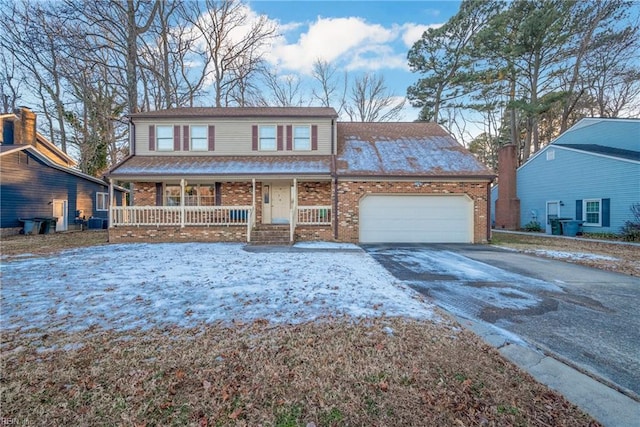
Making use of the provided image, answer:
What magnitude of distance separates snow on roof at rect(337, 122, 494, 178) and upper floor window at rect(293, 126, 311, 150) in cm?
158

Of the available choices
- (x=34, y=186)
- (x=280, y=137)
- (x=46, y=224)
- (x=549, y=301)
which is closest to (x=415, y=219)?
(x=549, y=301)

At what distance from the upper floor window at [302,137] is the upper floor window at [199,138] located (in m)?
4.17

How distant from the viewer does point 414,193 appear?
11.1 metres

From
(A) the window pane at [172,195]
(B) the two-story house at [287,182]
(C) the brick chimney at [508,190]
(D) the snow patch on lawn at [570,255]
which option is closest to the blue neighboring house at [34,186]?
(B) the two-story house at [287,182]

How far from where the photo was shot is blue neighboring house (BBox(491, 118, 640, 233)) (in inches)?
495

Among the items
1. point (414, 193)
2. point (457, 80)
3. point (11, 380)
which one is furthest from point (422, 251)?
point (457, 80)

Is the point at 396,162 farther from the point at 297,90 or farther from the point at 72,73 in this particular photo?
the point at 72,73

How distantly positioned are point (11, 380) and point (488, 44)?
2529 cm

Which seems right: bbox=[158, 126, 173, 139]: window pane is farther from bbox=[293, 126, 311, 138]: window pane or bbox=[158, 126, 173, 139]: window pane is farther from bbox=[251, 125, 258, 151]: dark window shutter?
bbox=[293, 126, 311, 138]: window pane

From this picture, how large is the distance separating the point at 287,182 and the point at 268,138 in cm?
236

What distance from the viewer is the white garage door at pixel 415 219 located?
36.9 feet

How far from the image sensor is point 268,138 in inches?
512

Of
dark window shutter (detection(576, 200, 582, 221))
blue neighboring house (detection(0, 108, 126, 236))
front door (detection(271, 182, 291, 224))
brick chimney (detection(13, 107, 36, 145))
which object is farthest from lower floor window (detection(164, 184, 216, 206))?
dark window shutter (detection(576, 200, 582, 221))

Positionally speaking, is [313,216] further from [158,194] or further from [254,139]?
[158,194]
